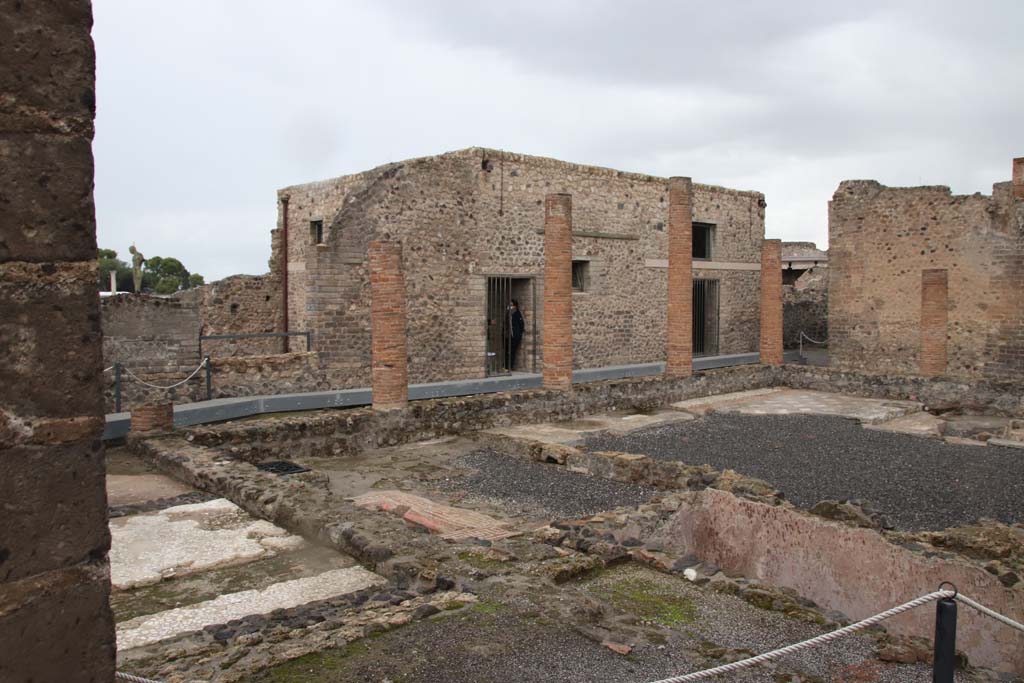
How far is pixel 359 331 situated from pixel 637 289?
744 centimetres

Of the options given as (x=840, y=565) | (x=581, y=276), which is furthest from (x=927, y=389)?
(x=840, y=565)

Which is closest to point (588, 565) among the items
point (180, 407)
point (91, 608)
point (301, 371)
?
point (91, 608)

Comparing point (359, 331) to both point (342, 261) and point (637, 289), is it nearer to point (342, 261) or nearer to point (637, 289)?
point (342, 261)

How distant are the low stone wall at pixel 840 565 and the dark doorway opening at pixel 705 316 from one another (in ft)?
50.4

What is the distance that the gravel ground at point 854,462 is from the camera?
24.5ft

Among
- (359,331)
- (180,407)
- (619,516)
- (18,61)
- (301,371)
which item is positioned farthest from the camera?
(359,331)

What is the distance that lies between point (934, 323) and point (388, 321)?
1090cm

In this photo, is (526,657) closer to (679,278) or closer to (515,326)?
(679,278)

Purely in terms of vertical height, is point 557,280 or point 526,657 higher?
point 557,280

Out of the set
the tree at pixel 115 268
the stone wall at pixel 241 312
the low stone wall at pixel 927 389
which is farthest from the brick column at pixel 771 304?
the tree at pixel 115 268

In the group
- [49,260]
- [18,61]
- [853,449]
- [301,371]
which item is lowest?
[853,449]

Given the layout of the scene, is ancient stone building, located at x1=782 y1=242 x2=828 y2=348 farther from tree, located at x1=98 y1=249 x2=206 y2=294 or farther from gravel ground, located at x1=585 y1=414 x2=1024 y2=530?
tree, located at x1=98 y1=249 x2=206 y2=294

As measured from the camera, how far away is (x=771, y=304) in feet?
57.9

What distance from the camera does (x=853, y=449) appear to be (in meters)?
10.1
